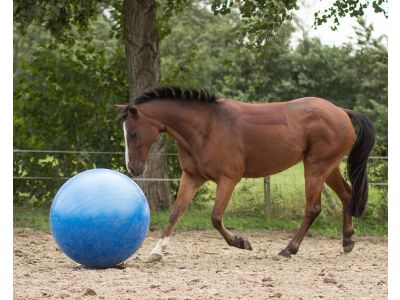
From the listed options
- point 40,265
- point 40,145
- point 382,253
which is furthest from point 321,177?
point 40,145

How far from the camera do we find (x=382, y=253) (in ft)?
29.5

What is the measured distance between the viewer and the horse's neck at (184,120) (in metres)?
7.93

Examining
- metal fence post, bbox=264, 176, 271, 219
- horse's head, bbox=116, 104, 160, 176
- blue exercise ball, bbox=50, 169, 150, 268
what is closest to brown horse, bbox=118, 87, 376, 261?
horse's head, bbox=116, 104, 160, 176

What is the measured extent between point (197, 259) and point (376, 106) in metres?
20.1

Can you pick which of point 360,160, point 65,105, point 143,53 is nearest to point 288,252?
point 360,160

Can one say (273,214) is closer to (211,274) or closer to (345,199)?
(345,199)

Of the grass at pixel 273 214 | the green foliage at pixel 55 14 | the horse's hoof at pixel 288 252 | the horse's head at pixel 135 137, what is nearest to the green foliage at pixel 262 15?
the green foliage at pixel 55 14

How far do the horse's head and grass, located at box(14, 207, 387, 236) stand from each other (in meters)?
3.87

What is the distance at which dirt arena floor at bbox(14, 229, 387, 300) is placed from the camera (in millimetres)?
5617

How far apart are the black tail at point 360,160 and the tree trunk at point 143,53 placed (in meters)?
4.64

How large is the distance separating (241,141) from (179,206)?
100 centimetres

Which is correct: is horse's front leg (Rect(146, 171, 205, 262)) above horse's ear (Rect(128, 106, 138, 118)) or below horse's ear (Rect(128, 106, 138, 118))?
below

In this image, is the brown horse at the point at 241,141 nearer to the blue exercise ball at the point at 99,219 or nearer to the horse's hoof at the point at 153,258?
the horse's hoof at the point at 153,258

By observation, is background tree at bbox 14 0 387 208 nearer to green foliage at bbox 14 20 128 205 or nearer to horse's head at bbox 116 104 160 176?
green foliage at bbox 14 20 128 205
